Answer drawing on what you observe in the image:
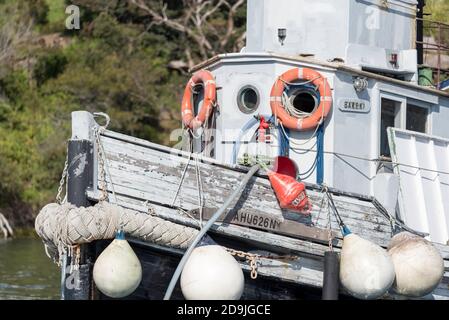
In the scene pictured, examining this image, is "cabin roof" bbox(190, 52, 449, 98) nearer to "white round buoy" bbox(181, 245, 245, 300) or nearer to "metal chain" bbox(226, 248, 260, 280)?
"metal chain" bbox(226, 248, 260, 280)

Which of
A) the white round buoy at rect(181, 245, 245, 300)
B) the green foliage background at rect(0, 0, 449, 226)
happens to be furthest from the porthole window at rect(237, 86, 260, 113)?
the green foliage background at rect(0, 0, 449, 226)

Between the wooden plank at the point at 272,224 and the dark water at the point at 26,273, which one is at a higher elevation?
the dark water at the point at 26,273

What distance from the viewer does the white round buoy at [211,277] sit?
10109mm

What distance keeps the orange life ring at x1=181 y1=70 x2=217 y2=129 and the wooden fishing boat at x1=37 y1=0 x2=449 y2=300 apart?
2 centimetres

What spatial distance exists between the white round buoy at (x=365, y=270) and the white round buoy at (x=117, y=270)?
1944 millimetres

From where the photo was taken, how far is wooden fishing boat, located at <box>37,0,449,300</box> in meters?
10.7

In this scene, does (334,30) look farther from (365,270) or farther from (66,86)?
(66,86)

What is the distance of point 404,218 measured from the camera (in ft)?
40.5

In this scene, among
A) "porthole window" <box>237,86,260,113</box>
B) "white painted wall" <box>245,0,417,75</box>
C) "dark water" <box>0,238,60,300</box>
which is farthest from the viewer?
"dark water" <box>0,238,60,300</box>

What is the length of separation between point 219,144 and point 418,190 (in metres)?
2.19

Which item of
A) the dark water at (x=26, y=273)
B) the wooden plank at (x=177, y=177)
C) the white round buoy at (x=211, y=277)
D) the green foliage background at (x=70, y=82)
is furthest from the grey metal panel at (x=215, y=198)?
the green foliage background at (x=70, y=82)

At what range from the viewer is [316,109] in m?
12.1

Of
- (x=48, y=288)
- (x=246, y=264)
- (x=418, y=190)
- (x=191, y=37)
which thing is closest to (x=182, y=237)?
(x=246, y=264)

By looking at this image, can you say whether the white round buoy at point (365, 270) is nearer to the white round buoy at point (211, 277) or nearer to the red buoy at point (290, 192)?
the red buoy at point (290, 192)
